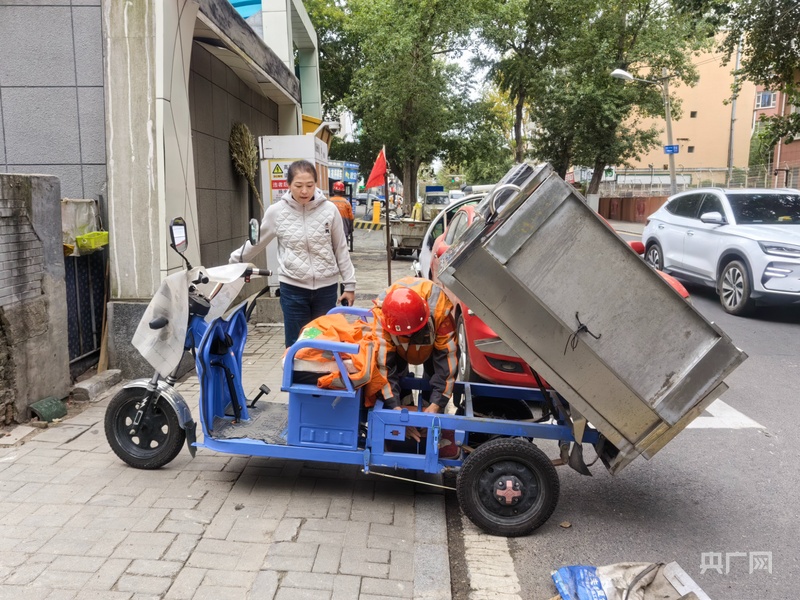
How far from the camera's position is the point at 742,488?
4.09 metres

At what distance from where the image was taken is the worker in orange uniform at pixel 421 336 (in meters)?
3.45

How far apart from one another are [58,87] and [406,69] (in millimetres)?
17264

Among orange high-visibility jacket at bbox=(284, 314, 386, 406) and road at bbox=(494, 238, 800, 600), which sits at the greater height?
orange high-visibility jacket at bbox=(284, 314, 386, 406)

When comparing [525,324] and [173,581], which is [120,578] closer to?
[173,581]

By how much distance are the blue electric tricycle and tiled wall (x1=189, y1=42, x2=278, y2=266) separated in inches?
166

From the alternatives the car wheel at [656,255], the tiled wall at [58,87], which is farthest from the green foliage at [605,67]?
the tiled wall at [58,87]

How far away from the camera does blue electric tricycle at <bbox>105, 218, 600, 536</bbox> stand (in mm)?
3402

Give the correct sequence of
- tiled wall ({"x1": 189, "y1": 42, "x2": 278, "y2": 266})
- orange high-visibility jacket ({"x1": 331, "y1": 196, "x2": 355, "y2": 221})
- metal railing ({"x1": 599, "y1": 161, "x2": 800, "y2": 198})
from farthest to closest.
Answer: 1. metal railing ({"x1": 599, "y1": 161, "x2": 800, "y2": 198})
2. orange high-visibility jacket ({"x1": 331, "y1": 196, "x2": 355, "y2": 221})
3. tiled wall ({"x1": 189, "y1": 42, "x2": 278, "y2": 266})

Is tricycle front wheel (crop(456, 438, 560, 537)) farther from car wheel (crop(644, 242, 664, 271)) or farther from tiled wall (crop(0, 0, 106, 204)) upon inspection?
car wheel (crop(644, 242, 664, 271))

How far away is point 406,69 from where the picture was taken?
71.5 ft

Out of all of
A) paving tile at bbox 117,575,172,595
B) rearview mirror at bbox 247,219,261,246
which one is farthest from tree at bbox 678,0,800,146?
paving tile at bbox 117,575,172,595

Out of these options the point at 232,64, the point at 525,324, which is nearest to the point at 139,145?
the point at 232,64

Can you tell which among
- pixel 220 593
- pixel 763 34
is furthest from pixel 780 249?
pixel 220 593

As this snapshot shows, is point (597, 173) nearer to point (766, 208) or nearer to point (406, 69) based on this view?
point (406, 69)
